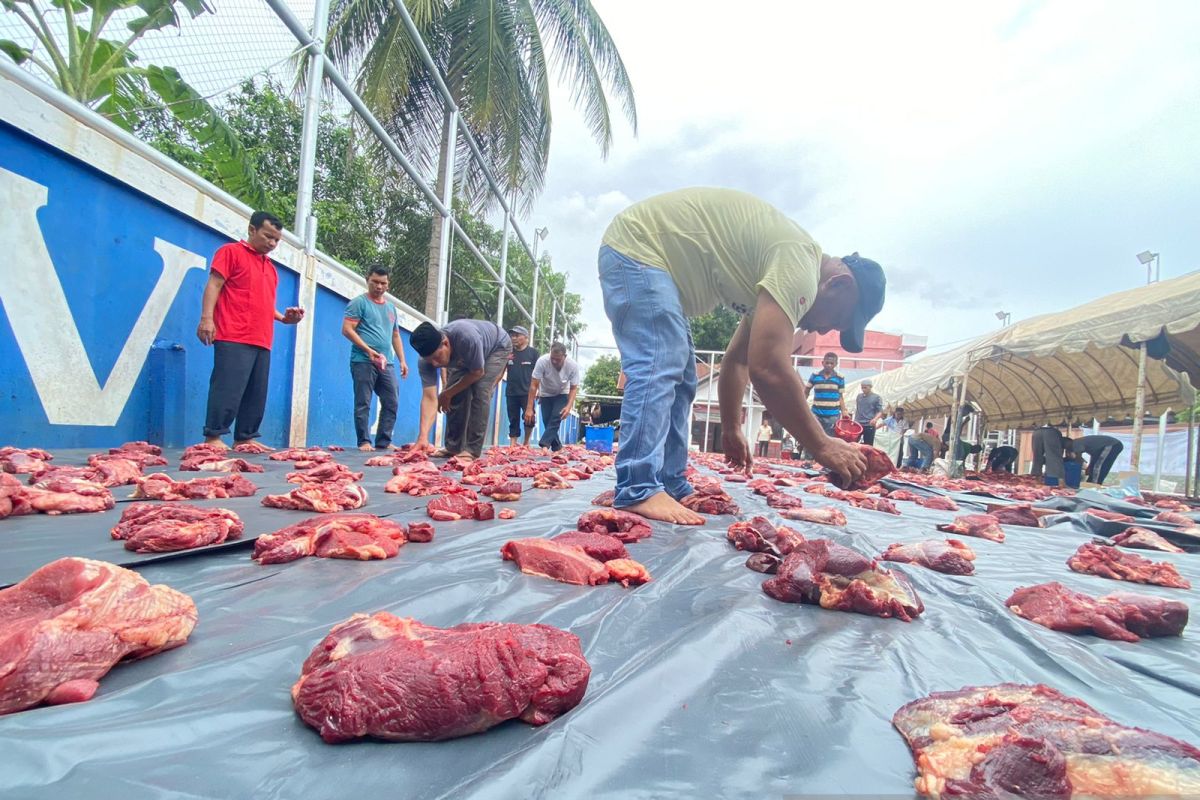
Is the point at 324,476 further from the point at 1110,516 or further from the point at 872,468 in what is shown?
the point at 1110,516

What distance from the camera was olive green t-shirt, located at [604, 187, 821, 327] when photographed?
9.53ft

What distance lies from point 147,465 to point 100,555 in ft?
8.36

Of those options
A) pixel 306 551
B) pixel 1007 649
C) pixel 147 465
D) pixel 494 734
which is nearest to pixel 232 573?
pixel 306 551

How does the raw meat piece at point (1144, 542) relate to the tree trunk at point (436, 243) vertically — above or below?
below

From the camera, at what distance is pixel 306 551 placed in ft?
6.45

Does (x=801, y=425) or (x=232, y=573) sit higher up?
(x=801, y=425)

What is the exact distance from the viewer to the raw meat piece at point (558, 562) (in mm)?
1832

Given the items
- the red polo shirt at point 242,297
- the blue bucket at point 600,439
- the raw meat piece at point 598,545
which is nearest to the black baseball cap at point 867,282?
the raw meat piece at point 598,545

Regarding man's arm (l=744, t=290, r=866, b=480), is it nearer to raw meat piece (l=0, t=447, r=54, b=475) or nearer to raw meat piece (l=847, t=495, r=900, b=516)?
raw meat piece (l=847, t=495, r=900, b=516)

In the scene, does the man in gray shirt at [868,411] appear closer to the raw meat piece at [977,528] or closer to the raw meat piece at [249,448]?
the raw meat piece at [977,528]

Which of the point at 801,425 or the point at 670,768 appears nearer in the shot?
the point at 670,768

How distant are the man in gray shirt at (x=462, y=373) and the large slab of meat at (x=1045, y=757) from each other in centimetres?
474

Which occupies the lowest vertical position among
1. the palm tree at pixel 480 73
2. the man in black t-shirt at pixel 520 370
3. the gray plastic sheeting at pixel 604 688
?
the gray plastic sheeting at pixel 604 688

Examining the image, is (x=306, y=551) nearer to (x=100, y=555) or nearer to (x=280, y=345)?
(x=100, y=555)
